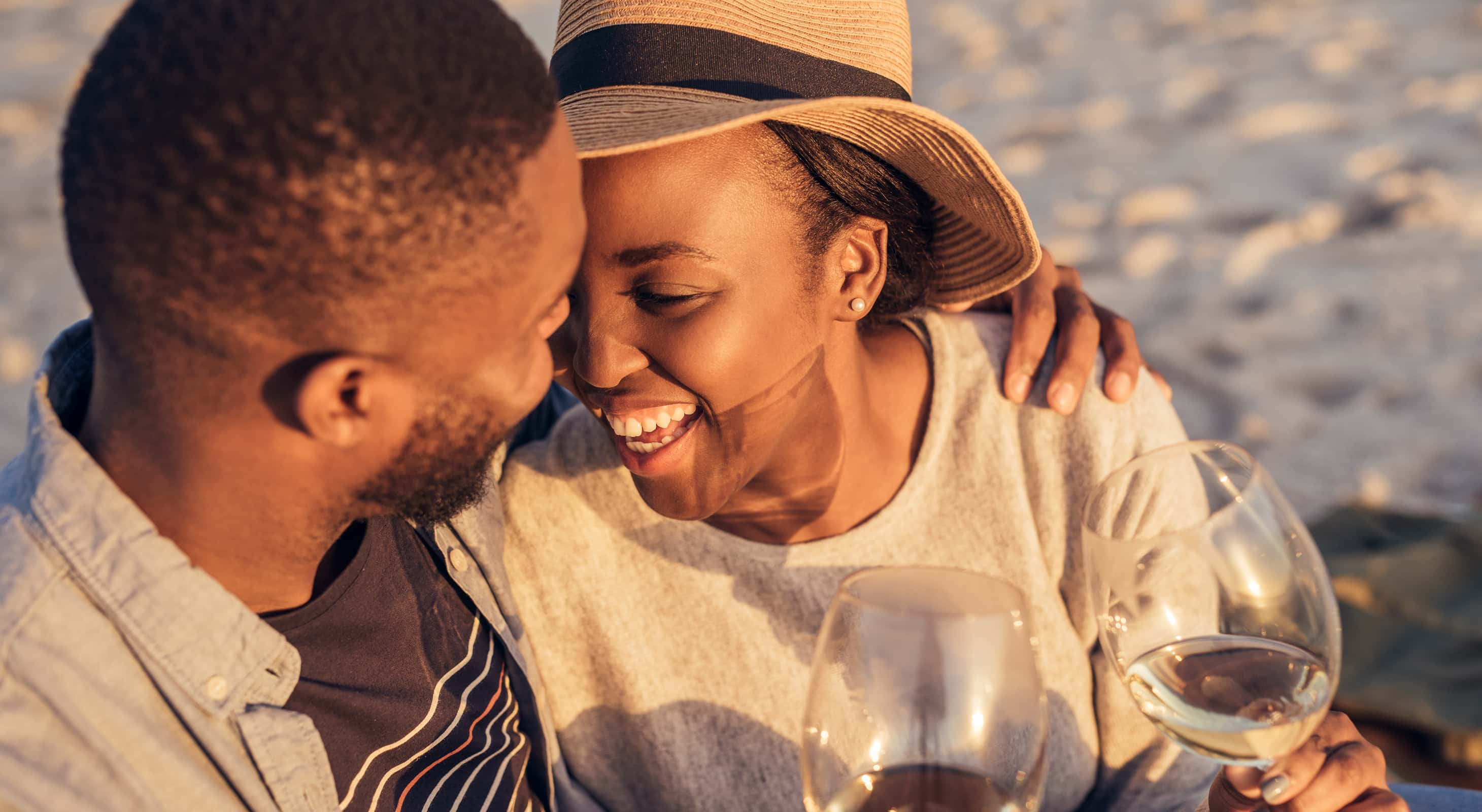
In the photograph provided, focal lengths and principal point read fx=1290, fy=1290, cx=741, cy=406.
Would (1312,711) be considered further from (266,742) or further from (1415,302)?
(1415,302)

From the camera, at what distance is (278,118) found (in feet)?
4.49

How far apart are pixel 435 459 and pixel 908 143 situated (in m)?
0.94

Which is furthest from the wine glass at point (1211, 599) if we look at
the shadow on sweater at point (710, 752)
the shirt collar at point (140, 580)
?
the shirt collar at point (140, 580)

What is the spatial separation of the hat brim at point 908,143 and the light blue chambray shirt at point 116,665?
2.55 ft

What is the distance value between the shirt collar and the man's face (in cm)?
24

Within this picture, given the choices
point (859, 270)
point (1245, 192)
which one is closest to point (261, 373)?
point (859, 270)

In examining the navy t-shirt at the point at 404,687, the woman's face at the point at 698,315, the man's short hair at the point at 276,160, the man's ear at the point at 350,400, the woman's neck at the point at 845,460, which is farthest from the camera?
the woman's neck at the point at 845,460

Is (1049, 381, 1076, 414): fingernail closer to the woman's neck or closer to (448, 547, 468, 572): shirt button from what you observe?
the woman's neck

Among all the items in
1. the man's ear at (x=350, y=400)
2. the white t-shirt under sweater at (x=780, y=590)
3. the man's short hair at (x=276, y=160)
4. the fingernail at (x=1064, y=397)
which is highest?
the man's short hair at (x=276, y=160)

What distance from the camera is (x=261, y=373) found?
1536 millimetres

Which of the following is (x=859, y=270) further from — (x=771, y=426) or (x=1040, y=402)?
(x=1040, y=402)

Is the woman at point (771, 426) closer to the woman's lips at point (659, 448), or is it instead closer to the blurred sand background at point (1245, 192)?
the woman's lips at point (659, 448)

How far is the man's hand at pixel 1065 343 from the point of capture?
2311 millimetres

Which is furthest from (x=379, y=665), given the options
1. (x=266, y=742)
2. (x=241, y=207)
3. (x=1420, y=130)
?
(x=1420, y=130)
